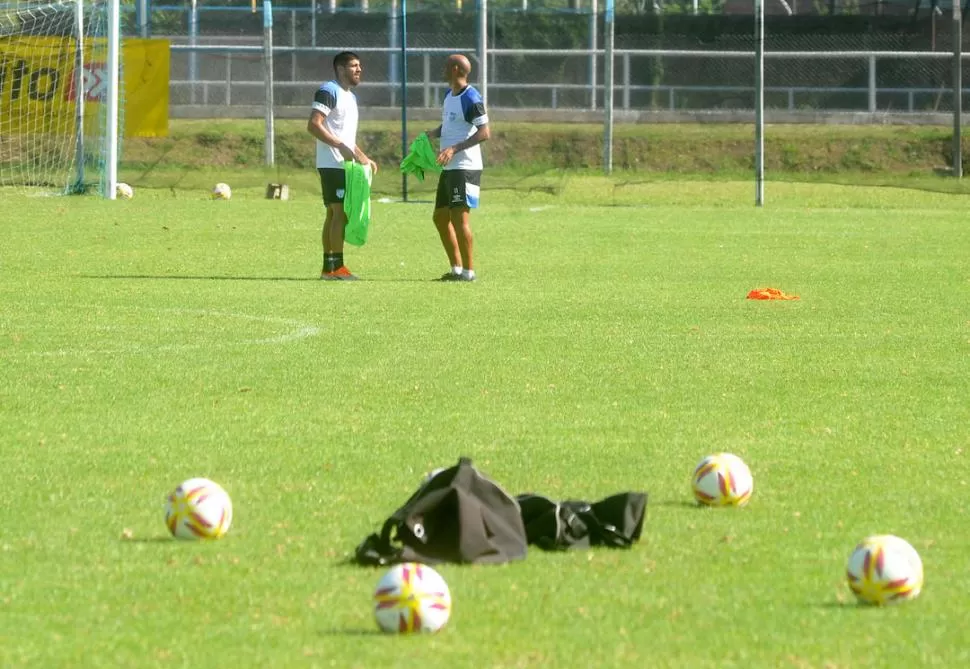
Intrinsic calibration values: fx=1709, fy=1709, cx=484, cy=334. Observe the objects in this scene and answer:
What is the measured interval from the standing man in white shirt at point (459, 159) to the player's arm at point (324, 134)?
884 millimetres

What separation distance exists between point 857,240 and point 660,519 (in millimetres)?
17134

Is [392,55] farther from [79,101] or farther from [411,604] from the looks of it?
[411,604]

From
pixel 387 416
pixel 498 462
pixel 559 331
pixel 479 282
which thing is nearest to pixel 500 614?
pixel 498 462

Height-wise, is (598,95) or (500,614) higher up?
(598,95)

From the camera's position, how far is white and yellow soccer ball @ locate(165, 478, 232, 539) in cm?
603

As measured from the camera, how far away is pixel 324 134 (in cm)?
1617

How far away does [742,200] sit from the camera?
32719mm

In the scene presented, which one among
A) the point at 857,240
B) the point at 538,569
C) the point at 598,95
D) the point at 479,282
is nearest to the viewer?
the point at 538,569

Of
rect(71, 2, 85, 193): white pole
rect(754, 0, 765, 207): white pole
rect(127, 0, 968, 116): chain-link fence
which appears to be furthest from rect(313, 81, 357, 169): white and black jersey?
rect(127, 0, 968, 116): chain-link fence

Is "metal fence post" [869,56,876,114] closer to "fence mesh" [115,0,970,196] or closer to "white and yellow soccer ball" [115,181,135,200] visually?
"fence mesh" [115,0,970,196]

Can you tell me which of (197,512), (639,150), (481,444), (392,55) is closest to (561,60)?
(639,150)

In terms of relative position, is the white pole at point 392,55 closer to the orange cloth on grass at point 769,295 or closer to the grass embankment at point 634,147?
the grass embankment at point 634,147

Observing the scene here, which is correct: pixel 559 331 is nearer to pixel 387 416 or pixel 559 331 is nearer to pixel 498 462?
pixel 387 416

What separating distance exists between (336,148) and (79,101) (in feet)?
45.8
